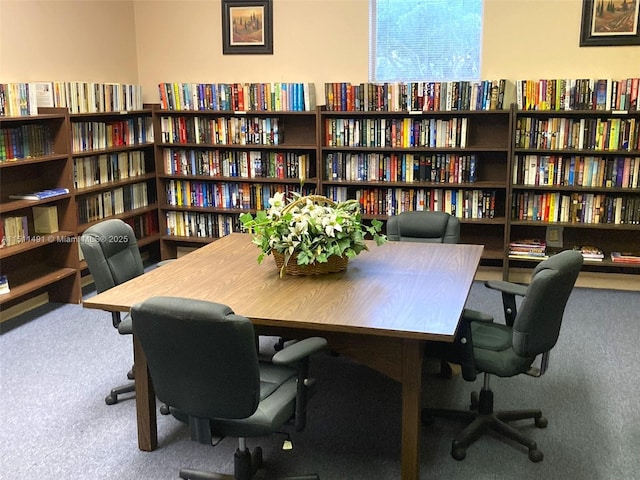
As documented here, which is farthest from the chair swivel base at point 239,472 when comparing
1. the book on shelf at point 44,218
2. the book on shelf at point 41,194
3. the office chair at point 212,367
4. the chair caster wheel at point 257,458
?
the book on shelf at point 44,218

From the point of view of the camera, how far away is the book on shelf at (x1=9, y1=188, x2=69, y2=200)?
461cm

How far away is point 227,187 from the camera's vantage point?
19.6ft

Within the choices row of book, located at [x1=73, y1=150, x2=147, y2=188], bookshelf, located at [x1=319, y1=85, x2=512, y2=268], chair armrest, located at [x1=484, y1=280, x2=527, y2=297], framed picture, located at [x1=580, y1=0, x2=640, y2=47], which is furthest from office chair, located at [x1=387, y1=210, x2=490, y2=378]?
row of book, located at [x1=73, y1=150, x2=147, y2=188]

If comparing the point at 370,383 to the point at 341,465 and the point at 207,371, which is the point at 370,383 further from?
the point at 207,371

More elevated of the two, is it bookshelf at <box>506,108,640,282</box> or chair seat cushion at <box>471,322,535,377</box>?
bookshelf at <box>506,108,640,282</box>

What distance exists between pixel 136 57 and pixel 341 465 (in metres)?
4.75

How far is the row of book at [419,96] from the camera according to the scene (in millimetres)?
5160

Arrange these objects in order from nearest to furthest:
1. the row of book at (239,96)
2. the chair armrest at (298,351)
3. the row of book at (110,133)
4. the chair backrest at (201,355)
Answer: the chair backrest at (201,355), the chair armrest at (298,351), the row of book at (110,133), the row of book at (239,96)

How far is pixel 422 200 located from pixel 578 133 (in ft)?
4.34

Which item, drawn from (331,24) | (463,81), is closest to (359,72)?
(331,24)

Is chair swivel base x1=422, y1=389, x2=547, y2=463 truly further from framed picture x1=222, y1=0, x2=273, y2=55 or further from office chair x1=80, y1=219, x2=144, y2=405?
framed picture x1=222, y1=0, x2=273, y2=55

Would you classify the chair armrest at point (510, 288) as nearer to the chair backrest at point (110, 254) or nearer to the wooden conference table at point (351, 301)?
the wooden conference table at point (351, 301)

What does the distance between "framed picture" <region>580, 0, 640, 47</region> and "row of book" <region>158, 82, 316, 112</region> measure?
2.26 meters

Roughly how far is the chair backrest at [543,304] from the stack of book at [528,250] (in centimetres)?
263
